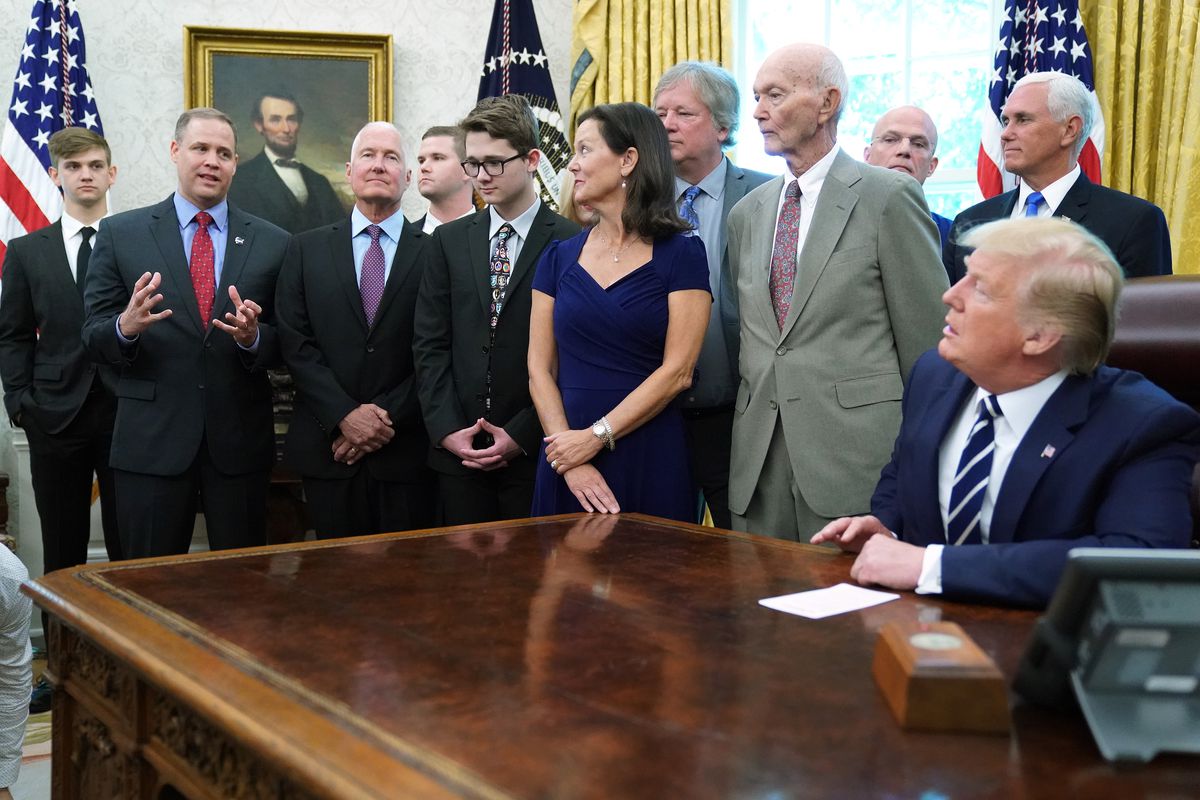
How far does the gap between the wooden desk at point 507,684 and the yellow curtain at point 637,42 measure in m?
4.35

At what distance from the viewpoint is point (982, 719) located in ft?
3.90

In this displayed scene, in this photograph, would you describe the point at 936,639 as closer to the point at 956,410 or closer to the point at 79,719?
the point at 956,410

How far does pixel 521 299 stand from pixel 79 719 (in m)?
1.96

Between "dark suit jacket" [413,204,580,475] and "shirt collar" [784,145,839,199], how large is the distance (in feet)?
2.87

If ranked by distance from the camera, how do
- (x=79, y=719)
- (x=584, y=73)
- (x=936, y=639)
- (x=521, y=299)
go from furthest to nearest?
(x=584, y=73) → (x=521, y=299) → (x=79, y=719) → (x=936, y=639)

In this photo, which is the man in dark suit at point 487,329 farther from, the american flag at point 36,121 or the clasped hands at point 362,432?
the american flag at point 36,121

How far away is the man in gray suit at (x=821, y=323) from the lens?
284 centimetres

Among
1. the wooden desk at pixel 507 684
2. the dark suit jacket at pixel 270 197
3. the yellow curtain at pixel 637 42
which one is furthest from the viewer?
the dark suit jacket at pixel 270 197

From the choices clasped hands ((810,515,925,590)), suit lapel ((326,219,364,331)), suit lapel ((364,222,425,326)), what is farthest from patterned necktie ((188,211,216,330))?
clasped hands ((810,515,925,590))

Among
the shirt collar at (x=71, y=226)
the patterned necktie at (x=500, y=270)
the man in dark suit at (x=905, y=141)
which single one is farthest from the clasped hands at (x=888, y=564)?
the shirt collar at (x=71, y=226)

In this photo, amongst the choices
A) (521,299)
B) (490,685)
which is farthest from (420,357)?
(490,685)

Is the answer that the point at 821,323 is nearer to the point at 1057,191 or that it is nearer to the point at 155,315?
the point at 1057,191

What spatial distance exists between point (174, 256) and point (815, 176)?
7.18 feet

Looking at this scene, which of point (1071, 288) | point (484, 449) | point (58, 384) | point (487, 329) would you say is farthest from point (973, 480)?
point (58, 384)
